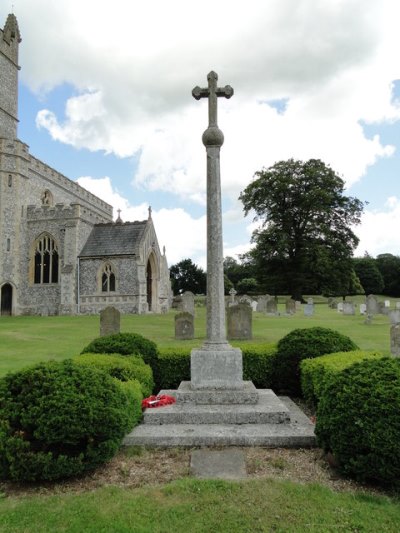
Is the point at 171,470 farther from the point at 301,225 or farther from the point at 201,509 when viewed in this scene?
the point at 301,225

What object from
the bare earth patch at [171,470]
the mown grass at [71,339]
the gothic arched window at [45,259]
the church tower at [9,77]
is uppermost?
the church tower at [9,77]

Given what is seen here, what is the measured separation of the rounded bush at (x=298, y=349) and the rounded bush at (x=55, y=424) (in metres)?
4.14

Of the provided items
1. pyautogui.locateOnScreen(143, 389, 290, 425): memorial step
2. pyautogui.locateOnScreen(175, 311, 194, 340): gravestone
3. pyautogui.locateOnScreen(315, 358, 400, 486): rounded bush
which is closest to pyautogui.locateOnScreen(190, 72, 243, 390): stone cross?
pyautogui.locateOnScreen(143, 389, 290, 425): memorial step

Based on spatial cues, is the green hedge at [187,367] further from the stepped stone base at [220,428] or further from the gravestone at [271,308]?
the gravestone at [271,308]

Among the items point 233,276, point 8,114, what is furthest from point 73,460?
point 233,276

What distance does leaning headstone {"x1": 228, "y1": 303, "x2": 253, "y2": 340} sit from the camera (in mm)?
14555

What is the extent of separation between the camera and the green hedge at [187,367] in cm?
808

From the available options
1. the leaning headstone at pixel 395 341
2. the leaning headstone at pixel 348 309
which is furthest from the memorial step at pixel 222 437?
the leaning headstone at pixel 348 309

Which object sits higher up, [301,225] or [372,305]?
[301,225]

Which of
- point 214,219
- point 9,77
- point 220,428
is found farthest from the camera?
point 9,77

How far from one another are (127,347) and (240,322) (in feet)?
23.8

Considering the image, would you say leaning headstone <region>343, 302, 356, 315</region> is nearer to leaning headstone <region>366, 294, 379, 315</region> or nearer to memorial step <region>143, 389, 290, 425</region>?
leaning headstone <region>366, 294, 379, 315</region>

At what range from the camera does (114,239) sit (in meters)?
31.7

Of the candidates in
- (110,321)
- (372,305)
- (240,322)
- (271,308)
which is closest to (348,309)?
(372,305)
